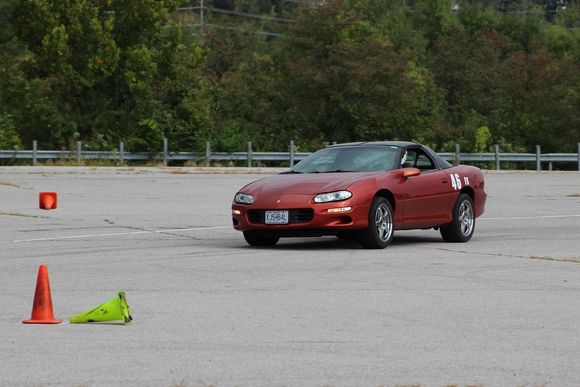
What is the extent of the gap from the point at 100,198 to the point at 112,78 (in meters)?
30.5

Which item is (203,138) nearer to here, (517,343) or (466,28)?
(466,28)

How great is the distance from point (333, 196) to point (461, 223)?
8.82 feet

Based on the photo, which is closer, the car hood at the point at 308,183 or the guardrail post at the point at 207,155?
the car hood at the point at 308,183

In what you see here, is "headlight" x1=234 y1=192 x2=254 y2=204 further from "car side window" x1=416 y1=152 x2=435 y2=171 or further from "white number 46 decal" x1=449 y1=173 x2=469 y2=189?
"white number 46 decal" x1=449 y1=173 x2=469 y2=189

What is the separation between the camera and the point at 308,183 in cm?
1603

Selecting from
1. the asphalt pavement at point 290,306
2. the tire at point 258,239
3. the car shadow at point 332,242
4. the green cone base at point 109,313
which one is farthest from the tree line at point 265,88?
the green cone base at point 109,313

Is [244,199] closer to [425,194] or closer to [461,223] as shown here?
[425,194]

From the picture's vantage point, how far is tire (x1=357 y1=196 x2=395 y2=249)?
623 inches

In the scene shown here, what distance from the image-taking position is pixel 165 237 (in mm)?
17953

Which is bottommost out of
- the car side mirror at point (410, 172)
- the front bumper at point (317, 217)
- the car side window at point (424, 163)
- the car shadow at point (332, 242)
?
the car shadow at point (332, 242)

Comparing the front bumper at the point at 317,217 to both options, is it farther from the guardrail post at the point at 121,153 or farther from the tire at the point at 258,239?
the guardrail post at the point at 121,153

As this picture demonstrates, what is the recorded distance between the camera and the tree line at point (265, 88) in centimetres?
5609

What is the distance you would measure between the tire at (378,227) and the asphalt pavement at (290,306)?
23 cm

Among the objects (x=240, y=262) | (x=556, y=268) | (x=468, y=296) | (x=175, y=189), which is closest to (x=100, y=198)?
(x=175, y=189)
